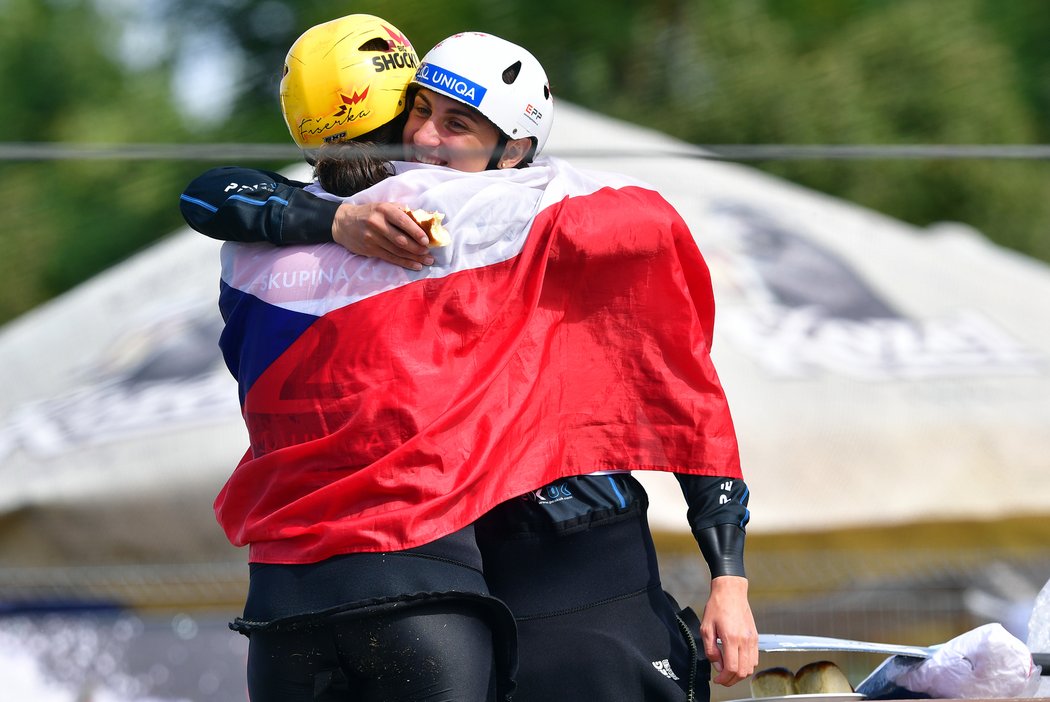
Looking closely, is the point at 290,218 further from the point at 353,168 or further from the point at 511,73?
the point at 511,73

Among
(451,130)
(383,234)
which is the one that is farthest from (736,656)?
(451,130)

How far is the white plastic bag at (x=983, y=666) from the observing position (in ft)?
6.66

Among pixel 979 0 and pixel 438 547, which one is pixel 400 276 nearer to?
pixel 438 547

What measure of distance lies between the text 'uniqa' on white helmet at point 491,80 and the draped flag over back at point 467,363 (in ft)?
0.41

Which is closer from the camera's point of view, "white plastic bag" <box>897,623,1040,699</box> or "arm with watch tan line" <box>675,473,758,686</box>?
"arm with watch tan line" <box>675,473,758,686</box>

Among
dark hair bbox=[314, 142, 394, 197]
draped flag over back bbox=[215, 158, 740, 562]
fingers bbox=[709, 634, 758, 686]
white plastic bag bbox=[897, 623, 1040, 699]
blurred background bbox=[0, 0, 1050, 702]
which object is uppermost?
dark hair bbox=[314, 142, 394, 197]

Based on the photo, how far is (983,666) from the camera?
2043mm

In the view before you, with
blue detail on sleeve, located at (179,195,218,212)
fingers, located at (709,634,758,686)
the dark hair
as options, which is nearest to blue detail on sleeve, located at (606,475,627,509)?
fingers, located at (709,634,758,686)

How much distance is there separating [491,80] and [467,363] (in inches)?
17.0

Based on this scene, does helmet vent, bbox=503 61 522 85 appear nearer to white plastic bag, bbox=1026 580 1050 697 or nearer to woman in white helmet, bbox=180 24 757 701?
woman in white helmet, bbox=180 24 757 701

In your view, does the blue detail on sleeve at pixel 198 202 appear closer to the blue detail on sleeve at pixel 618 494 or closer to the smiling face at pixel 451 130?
the smiling face at pixel 451 130

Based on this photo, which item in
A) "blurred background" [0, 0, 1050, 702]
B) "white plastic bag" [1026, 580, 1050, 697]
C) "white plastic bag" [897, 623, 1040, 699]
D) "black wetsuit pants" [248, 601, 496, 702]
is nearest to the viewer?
"black wetsuit pants" [248, 601, 496, 702]

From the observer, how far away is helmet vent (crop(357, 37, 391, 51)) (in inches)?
78.0

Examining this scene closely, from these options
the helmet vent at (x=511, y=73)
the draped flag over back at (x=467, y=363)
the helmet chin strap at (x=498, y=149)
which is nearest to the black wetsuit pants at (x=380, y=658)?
the draped flag over back at (x=467, y=363)
